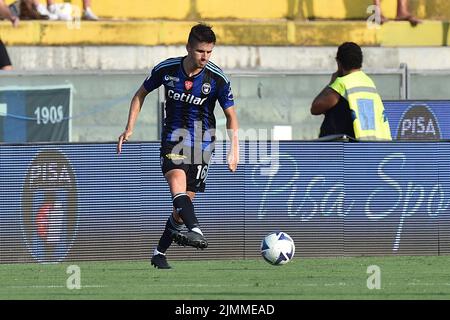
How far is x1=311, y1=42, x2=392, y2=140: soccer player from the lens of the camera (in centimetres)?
1404

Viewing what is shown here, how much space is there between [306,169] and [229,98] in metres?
1.77

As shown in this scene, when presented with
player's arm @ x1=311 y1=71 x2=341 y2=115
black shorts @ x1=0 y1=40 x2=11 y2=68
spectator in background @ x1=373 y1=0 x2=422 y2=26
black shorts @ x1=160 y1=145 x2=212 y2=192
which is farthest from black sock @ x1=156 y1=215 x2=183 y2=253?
spectator in background @ x1=373 y1=0 x2=422 y2=26

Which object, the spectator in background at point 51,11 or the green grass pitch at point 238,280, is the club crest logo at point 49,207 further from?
the spectator in background at point 51,11

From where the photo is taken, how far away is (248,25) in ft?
61.9

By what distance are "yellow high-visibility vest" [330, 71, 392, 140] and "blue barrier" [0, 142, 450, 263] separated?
0.32 metres

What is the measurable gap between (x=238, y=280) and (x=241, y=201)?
234 centimetres

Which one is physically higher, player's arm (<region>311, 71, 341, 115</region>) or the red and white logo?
the red and white logo

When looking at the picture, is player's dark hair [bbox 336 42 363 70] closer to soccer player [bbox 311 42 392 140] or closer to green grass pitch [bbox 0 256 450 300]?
soccer player [bbox 311 42 392 140]

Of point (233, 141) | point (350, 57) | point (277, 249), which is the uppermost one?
point (350, 57)

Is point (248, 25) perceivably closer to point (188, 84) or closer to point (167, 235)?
point (188, 84)

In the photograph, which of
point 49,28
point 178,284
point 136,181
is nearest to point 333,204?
point 136,181

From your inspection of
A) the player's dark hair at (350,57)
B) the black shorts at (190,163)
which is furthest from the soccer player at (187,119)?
the player's dark hair at (350,57)

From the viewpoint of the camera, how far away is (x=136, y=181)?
44.3 ft

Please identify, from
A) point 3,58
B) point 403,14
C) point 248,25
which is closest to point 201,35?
point 3,58
